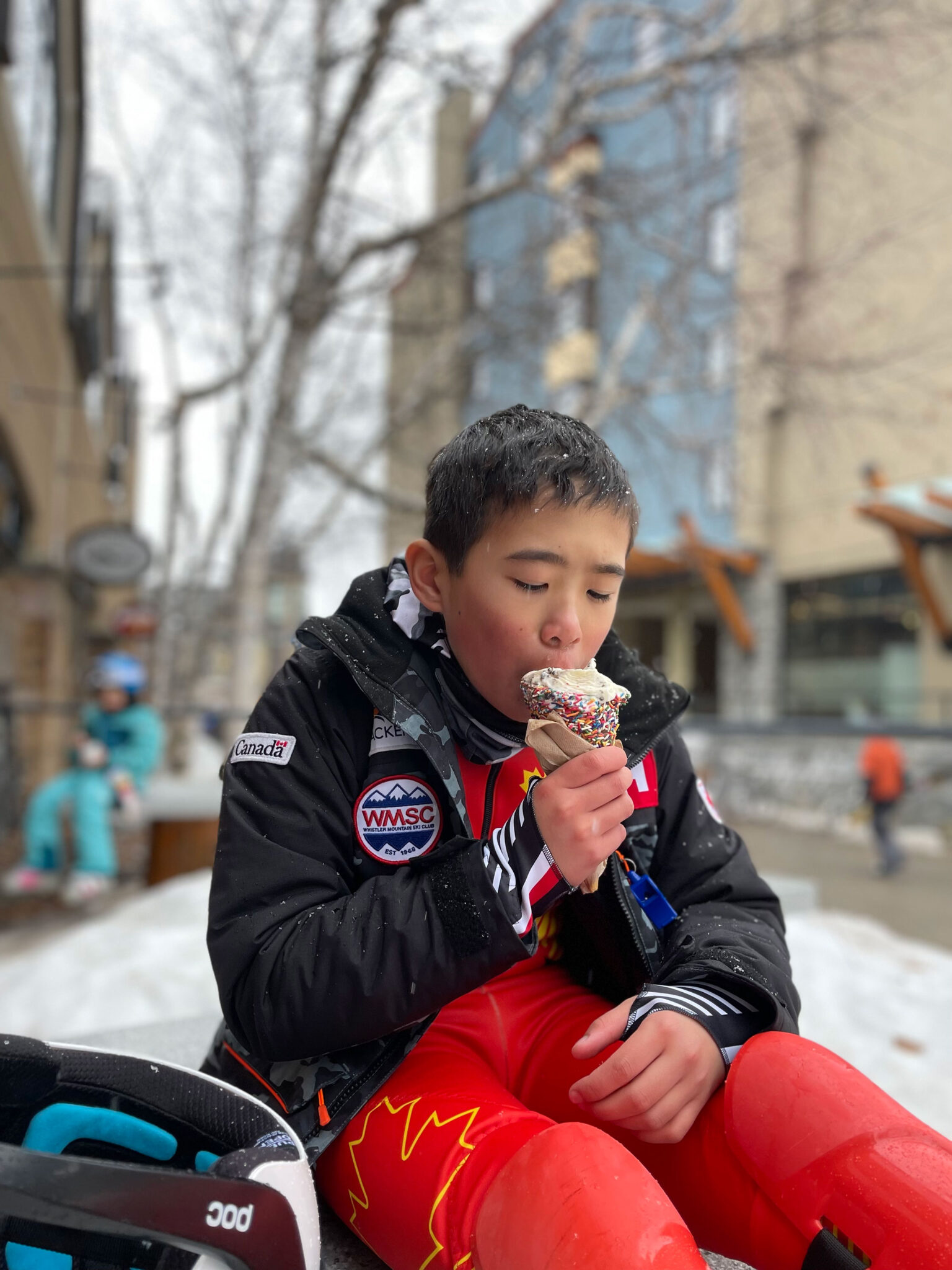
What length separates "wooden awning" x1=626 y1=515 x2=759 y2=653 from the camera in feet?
61.0

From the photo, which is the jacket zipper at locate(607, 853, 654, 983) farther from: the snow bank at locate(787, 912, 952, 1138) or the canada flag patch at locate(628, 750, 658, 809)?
the snow bank at locate(787, 912, 952, 1138)

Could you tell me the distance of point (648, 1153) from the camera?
4.52 feet

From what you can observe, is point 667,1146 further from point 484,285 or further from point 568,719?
point 484,285

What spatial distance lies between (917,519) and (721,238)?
6.55 meters

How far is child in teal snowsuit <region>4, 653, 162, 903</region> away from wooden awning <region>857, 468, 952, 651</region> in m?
8.92

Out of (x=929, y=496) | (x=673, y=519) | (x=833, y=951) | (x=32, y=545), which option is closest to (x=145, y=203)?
(x=32, y=545)

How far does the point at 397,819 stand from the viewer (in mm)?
1466

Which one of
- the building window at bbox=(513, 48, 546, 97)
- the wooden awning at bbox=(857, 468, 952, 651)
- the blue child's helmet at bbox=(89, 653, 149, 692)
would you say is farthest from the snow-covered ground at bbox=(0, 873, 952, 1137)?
the wooden awning at bbox=(857, 468, 952, 651)

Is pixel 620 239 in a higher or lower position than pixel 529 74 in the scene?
lower

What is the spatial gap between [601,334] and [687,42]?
344 cm

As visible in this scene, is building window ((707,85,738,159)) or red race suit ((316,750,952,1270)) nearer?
red race suit ((316,750,952,1270))

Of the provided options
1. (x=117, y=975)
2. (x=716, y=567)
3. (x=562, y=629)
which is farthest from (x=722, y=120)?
(x=716, y=567)

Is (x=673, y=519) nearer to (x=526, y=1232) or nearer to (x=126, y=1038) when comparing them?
(x=126, y=1038)

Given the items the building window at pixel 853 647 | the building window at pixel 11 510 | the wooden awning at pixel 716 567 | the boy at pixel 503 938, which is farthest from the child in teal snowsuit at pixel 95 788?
the building window at pixel 853 647
